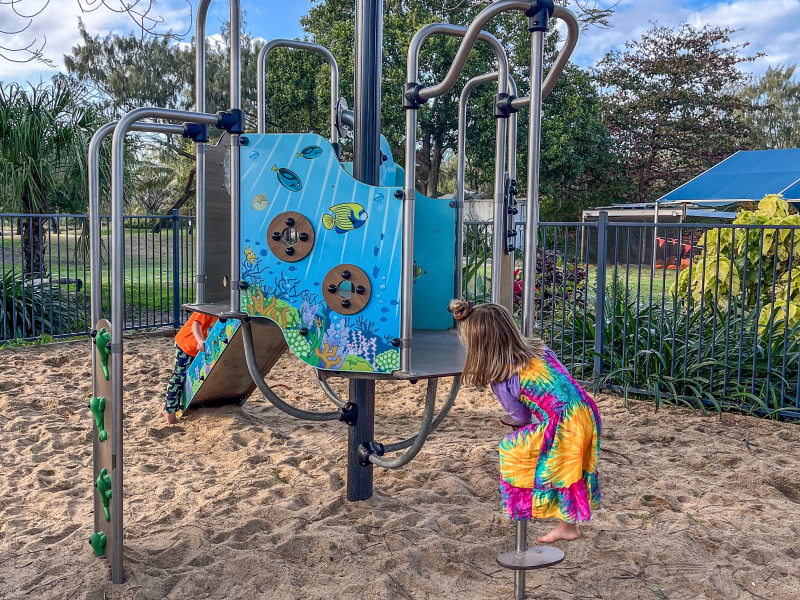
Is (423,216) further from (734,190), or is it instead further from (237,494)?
(734,190)

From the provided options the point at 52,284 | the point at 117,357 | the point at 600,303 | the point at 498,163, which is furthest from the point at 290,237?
the point at 52,284

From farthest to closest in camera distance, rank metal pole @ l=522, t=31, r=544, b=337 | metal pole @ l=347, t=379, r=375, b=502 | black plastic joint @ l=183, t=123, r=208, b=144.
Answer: metal pole @ l=347, t=379, r=375, b=502
black plastic joint @ l=183, t=123, r=208, b=144
metal pole @ l=522, t=31, r=544, b=337

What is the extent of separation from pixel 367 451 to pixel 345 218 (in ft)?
3.42

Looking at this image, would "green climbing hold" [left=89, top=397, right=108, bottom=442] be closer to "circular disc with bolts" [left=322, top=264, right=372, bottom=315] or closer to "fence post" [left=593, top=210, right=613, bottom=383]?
"circular disc with bolts" [left=322, top=264, right=372, bottom=315]

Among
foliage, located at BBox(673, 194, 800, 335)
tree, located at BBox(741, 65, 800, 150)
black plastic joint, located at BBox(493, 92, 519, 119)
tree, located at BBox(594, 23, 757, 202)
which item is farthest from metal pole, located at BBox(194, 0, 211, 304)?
tree, located at BBox(741, 65, 800, 150)

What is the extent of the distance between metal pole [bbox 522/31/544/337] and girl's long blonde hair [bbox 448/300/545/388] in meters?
0.06

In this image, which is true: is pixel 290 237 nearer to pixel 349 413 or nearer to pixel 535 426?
pixel 349 413

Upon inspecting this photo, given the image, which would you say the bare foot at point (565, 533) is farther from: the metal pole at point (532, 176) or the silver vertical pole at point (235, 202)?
the silver vertical pole at point (235, 202)

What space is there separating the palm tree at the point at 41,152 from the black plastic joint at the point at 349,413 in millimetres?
6110

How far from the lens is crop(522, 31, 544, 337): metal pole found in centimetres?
210

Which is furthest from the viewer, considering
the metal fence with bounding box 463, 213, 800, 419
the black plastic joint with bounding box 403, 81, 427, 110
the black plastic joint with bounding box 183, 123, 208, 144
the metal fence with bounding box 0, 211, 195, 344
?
the metal fence with bounding box 0, 211, 195, 344

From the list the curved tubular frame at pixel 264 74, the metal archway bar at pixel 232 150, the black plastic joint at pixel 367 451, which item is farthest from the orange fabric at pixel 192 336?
the black plastic joint at pixel 367 451

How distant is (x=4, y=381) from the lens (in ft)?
18.1

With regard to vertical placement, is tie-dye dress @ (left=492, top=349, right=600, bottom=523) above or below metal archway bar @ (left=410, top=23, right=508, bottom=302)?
below
